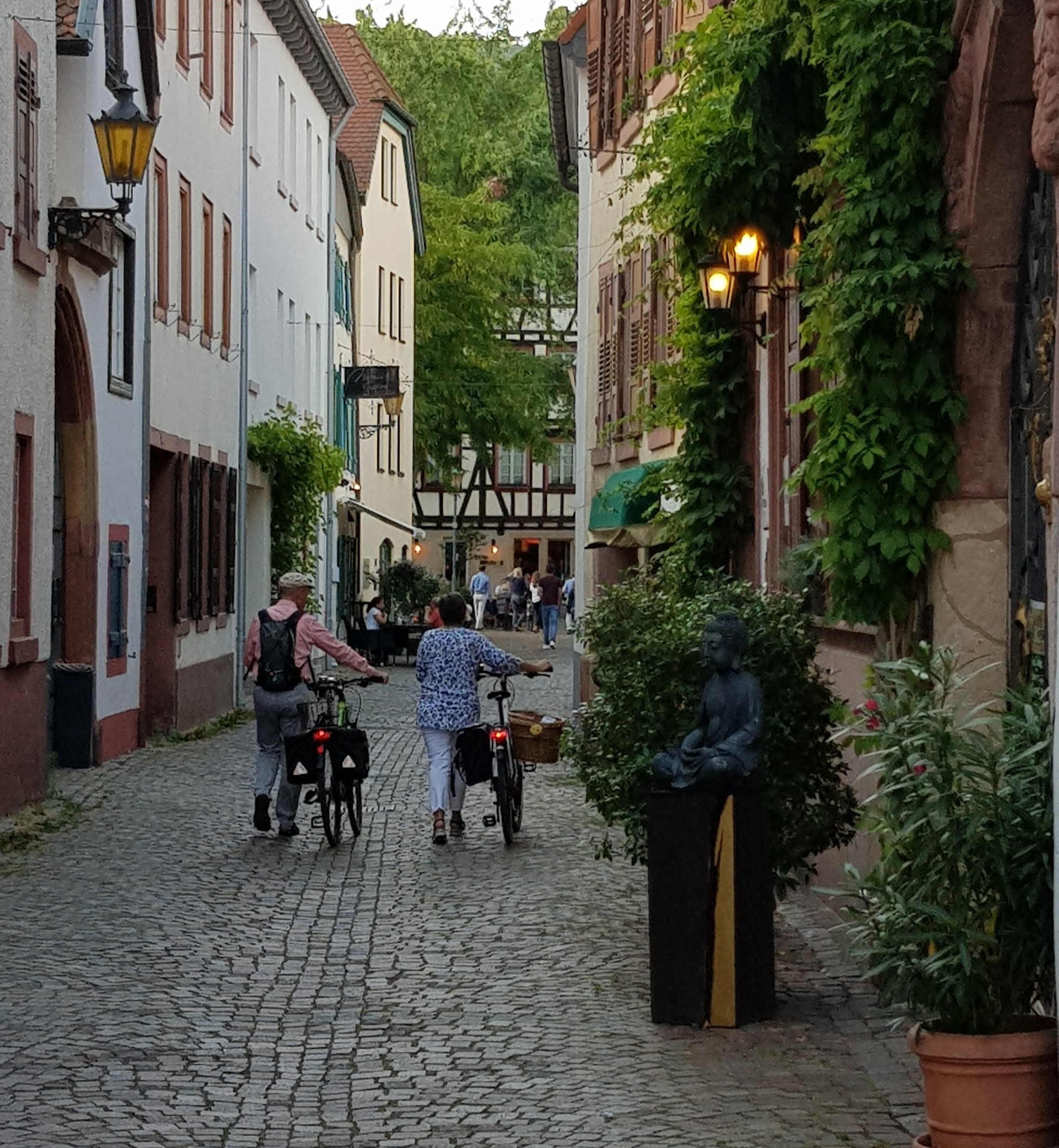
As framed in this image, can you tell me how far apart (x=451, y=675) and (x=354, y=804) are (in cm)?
110

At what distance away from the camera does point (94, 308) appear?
2064 centimetres

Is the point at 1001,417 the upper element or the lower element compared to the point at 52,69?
lower

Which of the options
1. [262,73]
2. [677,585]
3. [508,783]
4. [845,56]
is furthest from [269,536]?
[845,56]

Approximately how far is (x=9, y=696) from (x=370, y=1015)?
26.5 feet

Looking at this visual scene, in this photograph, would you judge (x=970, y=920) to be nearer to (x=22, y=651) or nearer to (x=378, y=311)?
(x=22, y=651)

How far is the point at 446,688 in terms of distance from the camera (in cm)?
1494

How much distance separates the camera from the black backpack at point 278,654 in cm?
1534

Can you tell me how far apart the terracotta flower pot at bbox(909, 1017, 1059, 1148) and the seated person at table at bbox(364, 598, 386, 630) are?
34.9 m

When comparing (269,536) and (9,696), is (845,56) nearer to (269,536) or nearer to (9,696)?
(9,696)

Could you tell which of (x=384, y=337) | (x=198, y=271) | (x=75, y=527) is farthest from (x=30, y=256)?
(x=384, y=337)

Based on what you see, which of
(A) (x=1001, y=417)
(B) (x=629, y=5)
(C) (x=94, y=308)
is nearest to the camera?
(A) (x=1001, y=417)

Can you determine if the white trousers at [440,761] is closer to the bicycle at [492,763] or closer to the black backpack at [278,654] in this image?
the bicycle at [492,763]

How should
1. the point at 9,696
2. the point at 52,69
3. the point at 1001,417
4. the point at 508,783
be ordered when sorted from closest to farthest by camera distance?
the point at 1001,417, the point at 508,783, the point at 9,696, the point at 52,69

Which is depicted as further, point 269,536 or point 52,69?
point 269,536
